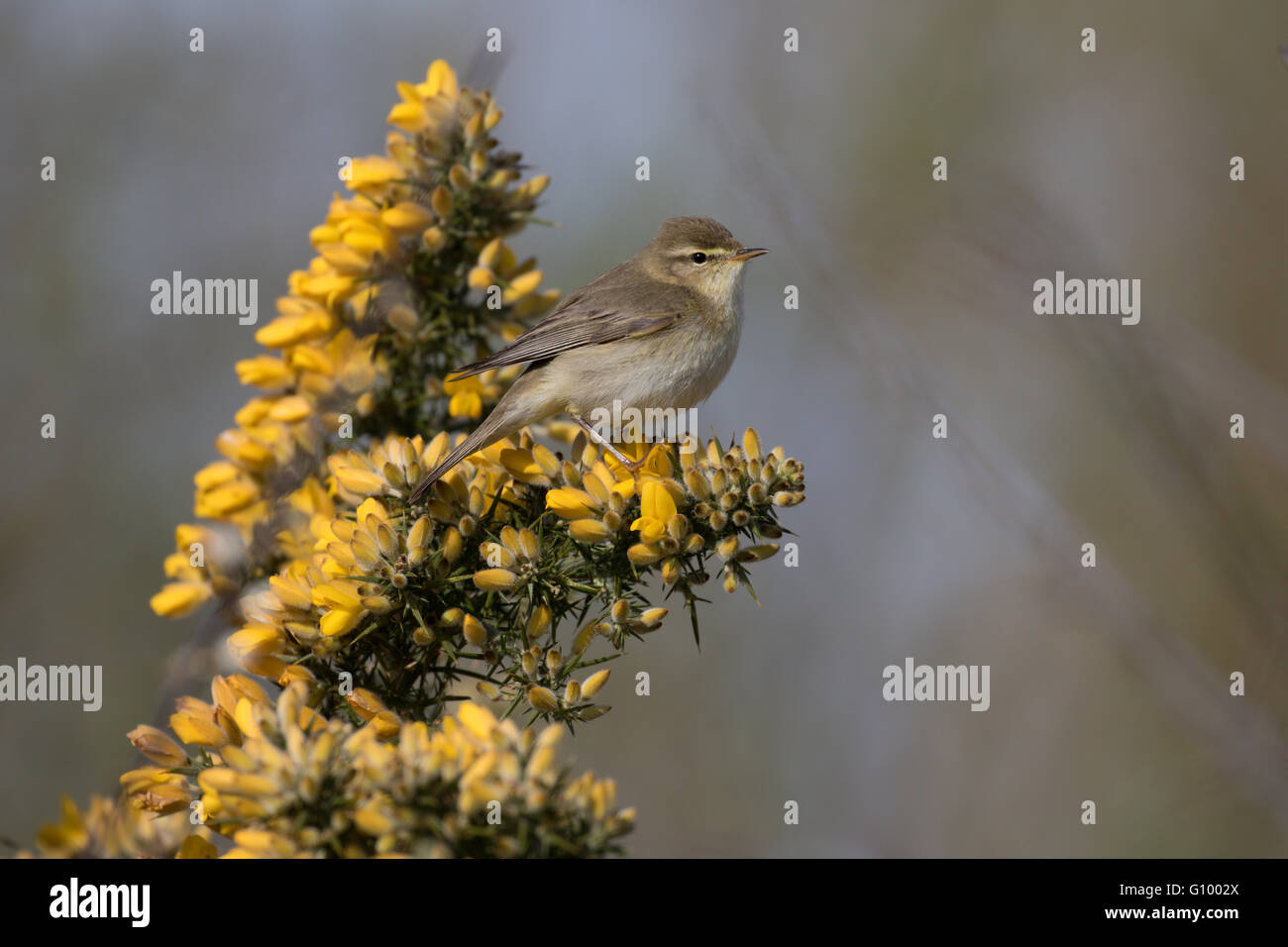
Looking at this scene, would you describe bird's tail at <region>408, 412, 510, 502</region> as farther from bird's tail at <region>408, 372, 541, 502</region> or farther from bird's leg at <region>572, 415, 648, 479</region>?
bird's leg at <region>572, 415, 648, 479</region>

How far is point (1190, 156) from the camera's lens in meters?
8.06

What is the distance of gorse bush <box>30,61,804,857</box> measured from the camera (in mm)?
1870

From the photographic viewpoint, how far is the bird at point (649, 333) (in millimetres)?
4531

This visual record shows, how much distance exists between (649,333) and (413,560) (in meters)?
2.60

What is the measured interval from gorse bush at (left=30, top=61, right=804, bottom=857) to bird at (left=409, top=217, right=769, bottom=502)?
1.80 feet

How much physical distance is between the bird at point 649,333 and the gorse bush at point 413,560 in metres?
0.55

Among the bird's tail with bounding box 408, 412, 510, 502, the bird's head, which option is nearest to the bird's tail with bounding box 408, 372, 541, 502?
the bird's tail with bounding box 408, 412, 510, 502

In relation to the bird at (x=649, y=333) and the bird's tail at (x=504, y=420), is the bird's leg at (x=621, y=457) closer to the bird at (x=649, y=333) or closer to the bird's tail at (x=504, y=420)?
the bird's tail at (x=504, y=420)

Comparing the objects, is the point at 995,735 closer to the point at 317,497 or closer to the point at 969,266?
the point at 969,266

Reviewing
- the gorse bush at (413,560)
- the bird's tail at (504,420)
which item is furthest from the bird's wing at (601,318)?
the gorse bush at (413,560)

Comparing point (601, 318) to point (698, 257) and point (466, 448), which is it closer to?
point (698, 257)

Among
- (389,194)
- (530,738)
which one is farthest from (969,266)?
(530,738)

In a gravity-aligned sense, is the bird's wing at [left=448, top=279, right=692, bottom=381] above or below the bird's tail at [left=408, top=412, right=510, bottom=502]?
above

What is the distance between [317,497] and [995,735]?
534cm
